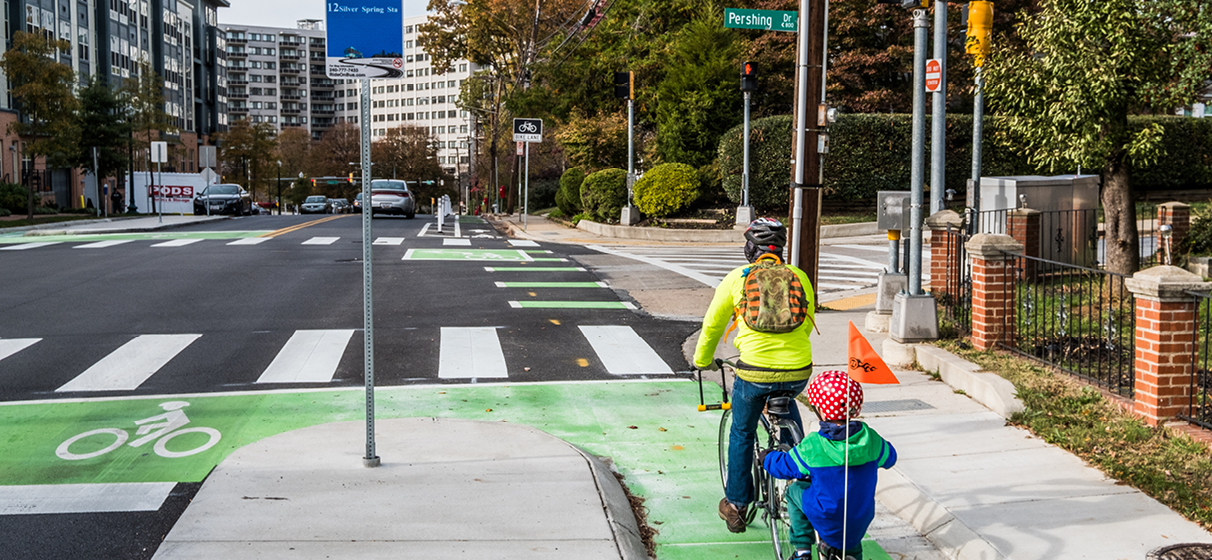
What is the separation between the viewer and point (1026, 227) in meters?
13.0

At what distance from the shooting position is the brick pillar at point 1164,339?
6789 mm

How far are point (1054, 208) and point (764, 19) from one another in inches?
193

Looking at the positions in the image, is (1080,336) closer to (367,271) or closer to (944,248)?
(944,248)

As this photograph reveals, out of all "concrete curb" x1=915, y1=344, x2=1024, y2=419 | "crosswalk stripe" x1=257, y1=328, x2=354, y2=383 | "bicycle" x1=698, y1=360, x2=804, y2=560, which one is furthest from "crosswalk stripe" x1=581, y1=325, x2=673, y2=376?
"bicycle" x1=698, y1=360, x2=804, y2=560

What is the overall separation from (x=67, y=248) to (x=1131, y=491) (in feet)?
73.2

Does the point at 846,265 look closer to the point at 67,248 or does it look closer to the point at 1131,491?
the point at 1131,491

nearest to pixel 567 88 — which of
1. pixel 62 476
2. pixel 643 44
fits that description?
pixel 643 44

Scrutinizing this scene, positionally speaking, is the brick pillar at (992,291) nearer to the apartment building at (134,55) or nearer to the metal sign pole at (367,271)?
the metal sign pole at (367,271)

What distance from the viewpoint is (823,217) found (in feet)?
101

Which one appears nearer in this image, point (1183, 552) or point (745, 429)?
point (1183, 552)

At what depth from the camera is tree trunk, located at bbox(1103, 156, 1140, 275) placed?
11703 millimetres

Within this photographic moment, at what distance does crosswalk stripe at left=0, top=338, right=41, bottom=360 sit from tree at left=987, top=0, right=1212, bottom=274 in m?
10.9

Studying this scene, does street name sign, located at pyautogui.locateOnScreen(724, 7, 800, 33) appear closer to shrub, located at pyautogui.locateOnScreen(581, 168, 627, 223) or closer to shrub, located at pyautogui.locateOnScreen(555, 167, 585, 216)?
shrub, located at pyautogui.locateOnScreen(581, 168, 627, 223)

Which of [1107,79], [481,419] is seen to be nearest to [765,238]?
[481,419]
